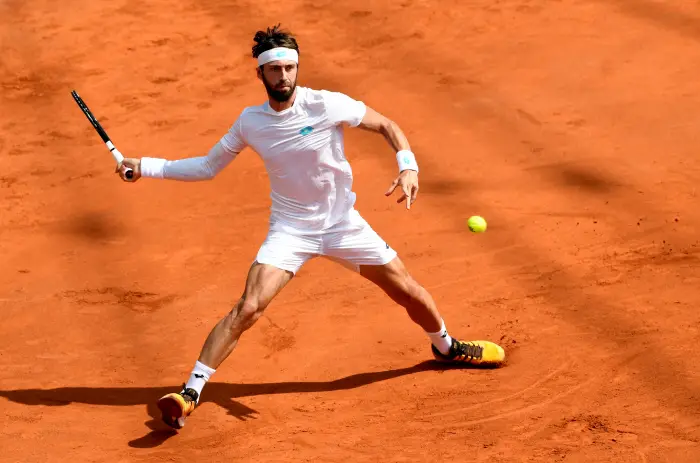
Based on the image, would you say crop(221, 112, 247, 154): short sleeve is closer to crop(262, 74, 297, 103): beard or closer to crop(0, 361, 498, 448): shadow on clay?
crop(262, 74, 297, 103): beard

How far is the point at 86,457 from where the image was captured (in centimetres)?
693

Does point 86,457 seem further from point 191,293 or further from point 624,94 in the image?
point 624,94

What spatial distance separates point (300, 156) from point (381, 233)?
123 inches

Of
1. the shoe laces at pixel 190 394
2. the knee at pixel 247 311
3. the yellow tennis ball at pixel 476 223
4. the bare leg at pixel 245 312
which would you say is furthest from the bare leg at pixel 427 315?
the shoe laces at pixel 190 394

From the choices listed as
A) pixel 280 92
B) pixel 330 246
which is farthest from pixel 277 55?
pixel 330 246

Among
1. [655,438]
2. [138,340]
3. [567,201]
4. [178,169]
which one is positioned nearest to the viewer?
[655,438]

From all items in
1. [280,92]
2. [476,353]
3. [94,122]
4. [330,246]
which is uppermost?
[280,92]

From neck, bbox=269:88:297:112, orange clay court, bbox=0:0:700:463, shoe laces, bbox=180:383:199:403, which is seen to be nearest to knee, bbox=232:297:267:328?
shoe laces, bbox=180:383:199:403

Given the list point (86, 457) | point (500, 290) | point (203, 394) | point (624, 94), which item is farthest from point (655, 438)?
point (624, 94)

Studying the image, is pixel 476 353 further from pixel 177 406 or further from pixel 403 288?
pixel 177 406

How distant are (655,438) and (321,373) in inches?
93.5

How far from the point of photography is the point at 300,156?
6.95 m

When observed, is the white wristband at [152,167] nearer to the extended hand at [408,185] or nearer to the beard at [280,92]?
the beard at [280,92]

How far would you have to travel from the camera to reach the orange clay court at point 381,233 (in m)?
7.15
